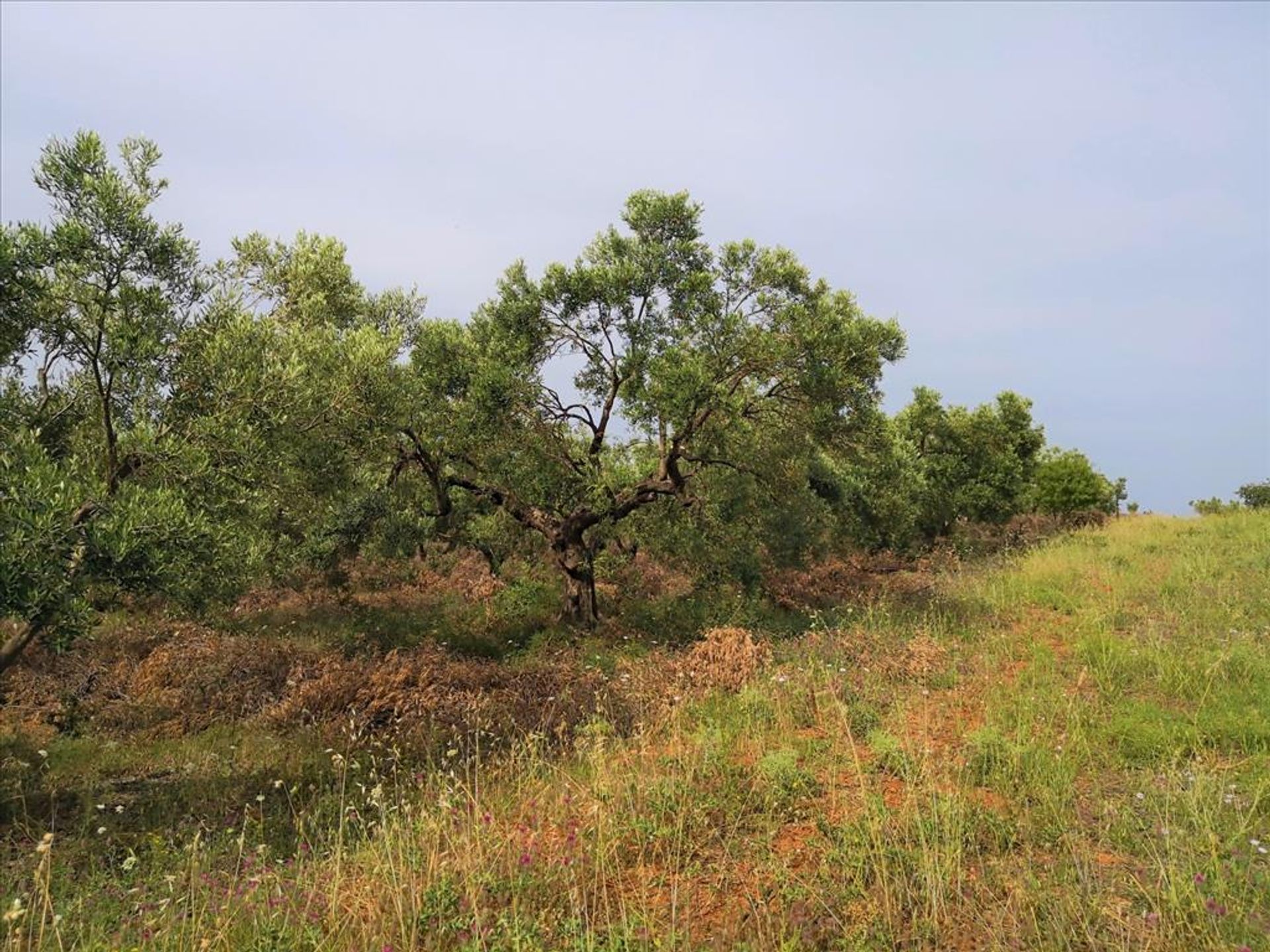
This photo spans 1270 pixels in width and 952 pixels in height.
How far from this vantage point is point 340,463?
1348cm

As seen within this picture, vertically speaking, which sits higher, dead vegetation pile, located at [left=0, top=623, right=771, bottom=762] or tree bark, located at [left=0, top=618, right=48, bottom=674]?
tree bark, located at [left=0, top=618, right=48, bottom=674]

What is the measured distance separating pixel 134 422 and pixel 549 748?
692cm

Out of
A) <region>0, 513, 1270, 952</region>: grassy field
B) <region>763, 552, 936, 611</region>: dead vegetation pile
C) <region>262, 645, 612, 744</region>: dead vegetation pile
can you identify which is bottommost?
<region>0, 513, 1270, 952</region>: grassy field

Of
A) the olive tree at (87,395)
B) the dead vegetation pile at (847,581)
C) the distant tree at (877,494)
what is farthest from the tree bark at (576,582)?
the olive tree at (87,395)

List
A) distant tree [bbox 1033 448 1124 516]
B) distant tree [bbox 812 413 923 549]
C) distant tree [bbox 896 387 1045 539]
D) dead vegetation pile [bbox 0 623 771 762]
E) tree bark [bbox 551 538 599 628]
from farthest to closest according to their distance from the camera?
distant tree [bbox 1033 448 1124 516], distant tree [bbox 896 387 1045 539], distant tree [bbox 812 413 923 549], tree bark [bbox 551 538 599 628], dead vegetation pile [bbox 0 623 771 762]

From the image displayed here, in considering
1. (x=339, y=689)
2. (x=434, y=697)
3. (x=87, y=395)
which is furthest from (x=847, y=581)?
(x=87, y=395)

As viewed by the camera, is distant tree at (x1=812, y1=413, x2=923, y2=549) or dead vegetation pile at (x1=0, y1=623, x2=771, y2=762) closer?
dead vegetation pile at (x1=0, y1=623, x2=771, y2=762)

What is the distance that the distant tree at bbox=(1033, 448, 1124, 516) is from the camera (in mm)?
35750

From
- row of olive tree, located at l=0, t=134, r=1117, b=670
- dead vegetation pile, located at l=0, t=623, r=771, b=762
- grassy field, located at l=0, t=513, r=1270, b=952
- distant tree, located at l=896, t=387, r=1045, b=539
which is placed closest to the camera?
grassy field, located at l=0, t=513, r=1270, b=952

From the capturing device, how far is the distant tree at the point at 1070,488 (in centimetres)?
3575

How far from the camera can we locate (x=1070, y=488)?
3622 centimetres

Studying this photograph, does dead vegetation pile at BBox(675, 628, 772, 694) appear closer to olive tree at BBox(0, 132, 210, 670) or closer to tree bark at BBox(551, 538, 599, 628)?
tree bark at BBox(551, 538, 599, 628)

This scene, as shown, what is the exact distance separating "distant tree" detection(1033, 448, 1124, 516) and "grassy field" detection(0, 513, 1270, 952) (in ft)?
87.1

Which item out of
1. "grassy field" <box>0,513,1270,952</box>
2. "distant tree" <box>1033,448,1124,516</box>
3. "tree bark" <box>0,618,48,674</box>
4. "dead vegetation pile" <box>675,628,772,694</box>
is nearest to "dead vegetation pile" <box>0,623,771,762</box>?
"dead vegetation pile" <box>675,628,772,694</box>
